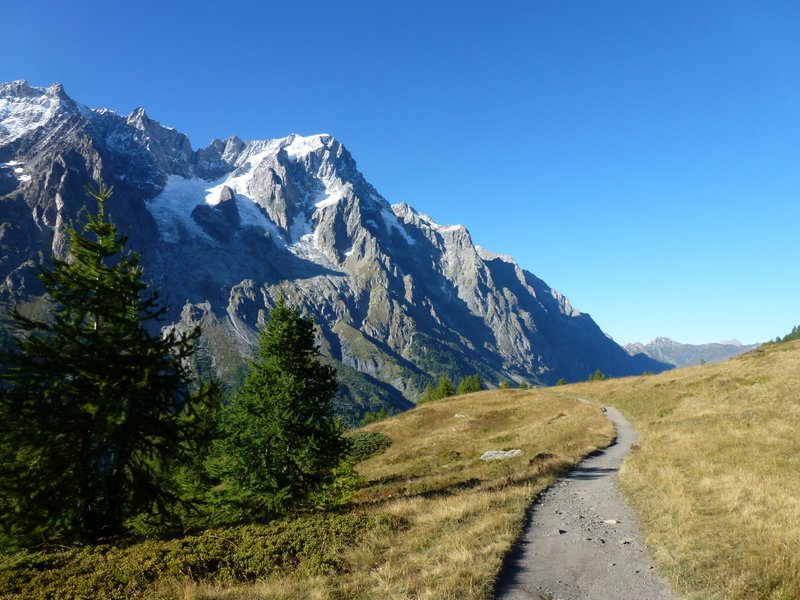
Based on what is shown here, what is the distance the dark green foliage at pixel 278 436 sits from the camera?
18.4 meters

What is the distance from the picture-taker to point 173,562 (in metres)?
9.63

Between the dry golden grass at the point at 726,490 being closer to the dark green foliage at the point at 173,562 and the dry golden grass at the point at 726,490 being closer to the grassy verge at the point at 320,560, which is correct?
the grassy verge at the point at 320,560

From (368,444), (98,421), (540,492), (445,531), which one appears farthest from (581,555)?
(368,444)

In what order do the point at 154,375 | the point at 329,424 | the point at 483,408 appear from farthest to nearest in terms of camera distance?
the point at 483,408 → the point at 329,424 → the point at 154,375

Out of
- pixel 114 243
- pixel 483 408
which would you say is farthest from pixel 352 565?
pixel 483 408

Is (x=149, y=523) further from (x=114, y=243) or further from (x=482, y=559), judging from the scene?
(x=482, y=559)

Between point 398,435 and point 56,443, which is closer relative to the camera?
point 56,443

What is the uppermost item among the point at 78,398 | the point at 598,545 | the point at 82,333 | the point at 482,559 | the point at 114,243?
the point at 114,243

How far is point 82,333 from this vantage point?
13562mm

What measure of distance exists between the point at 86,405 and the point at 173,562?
18.9 feet

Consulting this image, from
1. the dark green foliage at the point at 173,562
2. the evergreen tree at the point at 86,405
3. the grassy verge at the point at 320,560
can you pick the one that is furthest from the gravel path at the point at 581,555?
the evergreen tree at the point at 86,405

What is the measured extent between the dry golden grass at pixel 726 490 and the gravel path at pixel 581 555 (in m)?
0.51

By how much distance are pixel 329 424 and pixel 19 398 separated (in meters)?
11.1

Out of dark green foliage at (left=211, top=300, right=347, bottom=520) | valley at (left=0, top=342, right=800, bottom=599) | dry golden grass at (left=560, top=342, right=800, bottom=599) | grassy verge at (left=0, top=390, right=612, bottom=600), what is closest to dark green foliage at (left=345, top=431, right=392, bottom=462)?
valley at (left=0, top=342, right=800, bottom=599)
